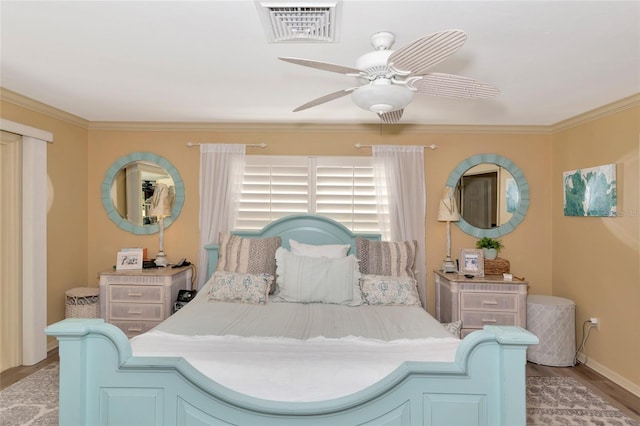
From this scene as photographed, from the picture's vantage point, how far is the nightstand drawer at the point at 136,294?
3637mm

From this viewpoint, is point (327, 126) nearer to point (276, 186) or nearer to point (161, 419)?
point (276, 186)

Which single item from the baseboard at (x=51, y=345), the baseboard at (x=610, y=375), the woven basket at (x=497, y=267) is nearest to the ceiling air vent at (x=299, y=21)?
the woven basket at (x=497, y=267)

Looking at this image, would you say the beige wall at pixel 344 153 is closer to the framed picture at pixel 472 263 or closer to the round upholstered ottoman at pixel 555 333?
the framed picture at pixel 472 263

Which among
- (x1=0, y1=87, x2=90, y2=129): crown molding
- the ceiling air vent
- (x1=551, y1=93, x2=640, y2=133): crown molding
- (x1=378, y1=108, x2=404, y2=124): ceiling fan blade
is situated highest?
(x1=0, y1=87, x2=90, y2=129): crown molding

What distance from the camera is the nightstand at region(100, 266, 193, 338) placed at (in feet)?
11.9

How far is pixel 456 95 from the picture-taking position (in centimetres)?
205

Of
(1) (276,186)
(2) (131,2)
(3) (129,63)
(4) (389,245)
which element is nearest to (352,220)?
(4) (389,245)

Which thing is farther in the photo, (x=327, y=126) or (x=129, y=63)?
(x=327, y=126)

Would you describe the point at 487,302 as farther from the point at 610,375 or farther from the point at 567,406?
the point at 610,375

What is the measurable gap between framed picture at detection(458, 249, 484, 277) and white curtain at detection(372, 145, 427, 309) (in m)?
0.39

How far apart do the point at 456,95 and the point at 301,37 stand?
0.86 m

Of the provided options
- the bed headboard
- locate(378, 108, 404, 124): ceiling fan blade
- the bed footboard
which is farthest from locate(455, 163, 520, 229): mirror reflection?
the bed footboard

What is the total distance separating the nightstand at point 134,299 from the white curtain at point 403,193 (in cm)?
226

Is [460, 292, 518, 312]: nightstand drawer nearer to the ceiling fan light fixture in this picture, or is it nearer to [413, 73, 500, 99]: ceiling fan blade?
[413, 73, 500, 99]: ceiling fan blade
